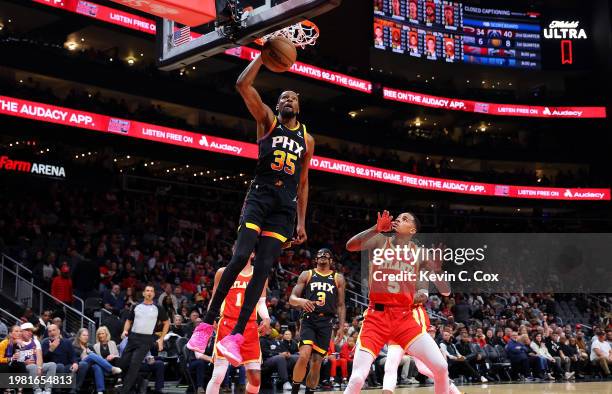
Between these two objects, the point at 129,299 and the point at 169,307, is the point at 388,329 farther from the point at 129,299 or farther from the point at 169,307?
the point at 129,299

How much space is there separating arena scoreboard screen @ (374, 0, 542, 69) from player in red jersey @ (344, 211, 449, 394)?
31.1 meters

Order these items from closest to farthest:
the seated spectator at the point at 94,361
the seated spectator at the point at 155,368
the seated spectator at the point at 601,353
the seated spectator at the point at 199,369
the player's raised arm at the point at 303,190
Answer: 1. the player's raised arm at the point at 303,190
2. the seated spectator at the point at 94,361
3. the seated spectator at the point at 155,368
4. the seated spectator at the point at 199,369
5. the seated spectator at the point at 601,353

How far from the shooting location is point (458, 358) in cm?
1814

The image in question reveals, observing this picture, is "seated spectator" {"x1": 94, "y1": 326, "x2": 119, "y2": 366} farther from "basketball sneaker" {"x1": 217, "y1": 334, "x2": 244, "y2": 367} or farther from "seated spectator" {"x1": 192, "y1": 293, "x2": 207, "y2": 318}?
"basketball sneaker" {"x1": 217, "y1": 334, "x2": 244, "y2": 367}

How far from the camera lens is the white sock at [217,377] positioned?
8.30 m

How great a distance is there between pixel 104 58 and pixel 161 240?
26.1ft

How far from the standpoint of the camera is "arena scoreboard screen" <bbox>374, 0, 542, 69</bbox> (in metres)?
38.2

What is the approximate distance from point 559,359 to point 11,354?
604 inches

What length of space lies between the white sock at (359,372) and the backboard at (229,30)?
10.6ft

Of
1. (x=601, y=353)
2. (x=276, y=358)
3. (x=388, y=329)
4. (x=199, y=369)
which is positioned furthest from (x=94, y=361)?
(x=601, y=353)

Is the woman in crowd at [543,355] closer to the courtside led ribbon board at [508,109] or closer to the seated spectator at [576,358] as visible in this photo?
the seated spectator at [576,358]

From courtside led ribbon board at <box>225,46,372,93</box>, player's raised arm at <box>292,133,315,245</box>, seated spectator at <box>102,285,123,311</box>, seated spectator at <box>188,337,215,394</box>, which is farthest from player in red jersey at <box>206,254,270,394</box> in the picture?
courtside led ribbon board at <box>225,46,372,93</box>

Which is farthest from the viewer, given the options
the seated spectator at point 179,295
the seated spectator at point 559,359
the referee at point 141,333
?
the seated spectator at point 559,359

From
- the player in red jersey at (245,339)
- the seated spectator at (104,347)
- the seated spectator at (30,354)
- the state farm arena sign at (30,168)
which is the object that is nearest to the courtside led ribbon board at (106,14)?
the state farm arena sign at (30,168)
